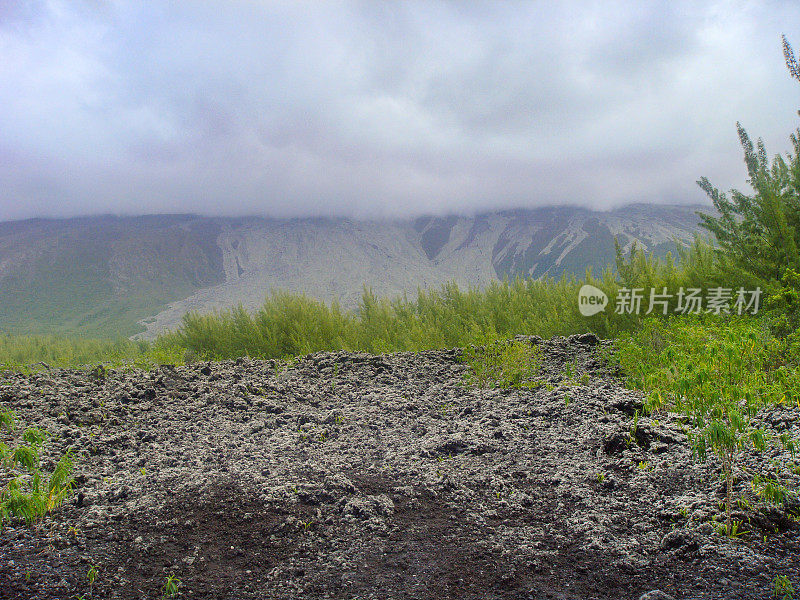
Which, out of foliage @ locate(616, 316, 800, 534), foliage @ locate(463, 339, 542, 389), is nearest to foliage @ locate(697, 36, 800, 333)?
foliage @ locate(616, 316, 800, 534)

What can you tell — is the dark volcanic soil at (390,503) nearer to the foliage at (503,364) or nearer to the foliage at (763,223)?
the foliage at (503,364)

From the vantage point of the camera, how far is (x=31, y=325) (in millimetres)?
Answer: 176750

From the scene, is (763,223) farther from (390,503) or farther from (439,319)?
(390,503)

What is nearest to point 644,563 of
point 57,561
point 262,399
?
point 57,561

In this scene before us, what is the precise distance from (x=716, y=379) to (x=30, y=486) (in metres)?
4.94

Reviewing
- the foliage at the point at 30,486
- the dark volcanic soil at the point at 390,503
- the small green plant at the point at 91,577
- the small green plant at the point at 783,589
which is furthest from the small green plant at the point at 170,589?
the small green plant at the point at 783,589

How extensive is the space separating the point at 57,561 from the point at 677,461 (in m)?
3.45

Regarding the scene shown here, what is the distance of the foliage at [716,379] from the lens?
2.77 meters

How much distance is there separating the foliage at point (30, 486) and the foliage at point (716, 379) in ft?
10.9

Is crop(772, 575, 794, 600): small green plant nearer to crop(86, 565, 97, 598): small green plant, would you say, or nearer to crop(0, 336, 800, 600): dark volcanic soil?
crop(0, 336, 800, 600): dark volcanic soil

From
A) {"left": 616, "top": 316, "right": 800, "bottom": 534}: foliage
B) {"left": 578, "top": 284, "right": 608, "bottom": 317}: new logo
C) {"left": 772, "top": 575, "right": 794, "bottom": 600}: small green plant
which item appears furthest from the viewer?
{"left": 578, "top": 284, "right": 608, "bottom": 317}: new logo

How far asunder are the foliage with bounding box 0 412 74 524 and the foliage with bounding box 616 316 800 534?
3.33 m

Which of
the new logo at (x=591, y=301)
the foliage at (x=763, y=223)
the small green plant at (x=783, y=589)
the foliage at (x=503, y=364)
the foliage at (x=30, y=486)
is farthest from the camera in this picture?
the new logo at (x=591, y=301)

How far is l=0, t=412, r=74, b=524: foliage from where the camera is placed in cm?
261
